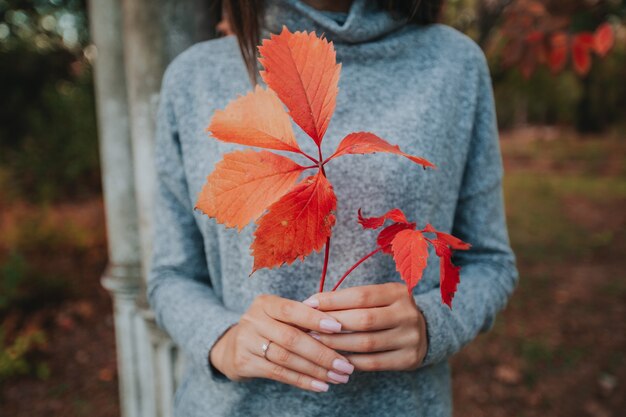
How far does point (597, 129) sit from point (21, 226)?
1462 cm

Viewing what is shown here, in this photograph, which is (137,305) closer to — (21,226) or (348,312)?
(348,312)

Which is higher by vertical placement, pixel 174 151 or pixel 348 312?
pixel 174 151

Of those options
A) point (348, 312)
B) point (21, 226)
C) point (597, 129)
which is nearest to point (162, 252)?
point (348, 312)

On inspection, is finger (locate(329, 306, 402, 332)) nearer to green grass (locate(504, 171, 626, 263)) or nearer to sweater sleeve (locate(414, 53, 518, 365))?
sweater sleeve (locate(414, 53, 518, 365))

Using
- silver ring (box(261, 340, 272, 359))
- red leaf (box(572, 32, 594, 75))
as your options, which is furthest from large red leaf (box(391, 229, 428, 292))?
red leaf (box(572, 32, 594, 75))

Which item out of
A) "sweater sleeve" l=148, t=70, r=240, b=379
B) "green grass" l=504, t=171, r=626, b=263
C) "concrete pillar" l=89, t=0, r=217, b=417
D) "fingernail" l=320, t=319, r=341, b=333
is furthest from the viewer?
"green grass" l=504, t=171, r=626, b=263

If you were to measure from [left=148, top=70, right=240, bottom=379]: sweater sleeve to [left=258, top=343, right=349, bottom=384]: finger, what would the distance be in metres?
0.21

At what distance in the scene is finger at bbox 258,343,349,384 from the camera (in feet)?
2.02

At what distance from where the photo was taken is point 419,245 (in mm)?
505

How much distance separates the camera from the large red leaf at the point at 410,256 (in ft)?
1.63

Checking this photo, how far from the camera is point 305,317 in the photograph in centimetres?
60

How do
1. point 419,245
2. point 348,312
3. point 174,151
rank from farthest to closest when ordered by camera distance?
point 174,151 → point 348,312 → point 419,245

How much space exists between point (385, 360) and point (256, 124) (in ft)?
1.19

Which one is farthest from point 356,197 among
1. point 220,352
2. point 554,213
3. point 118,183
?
point 554,213
